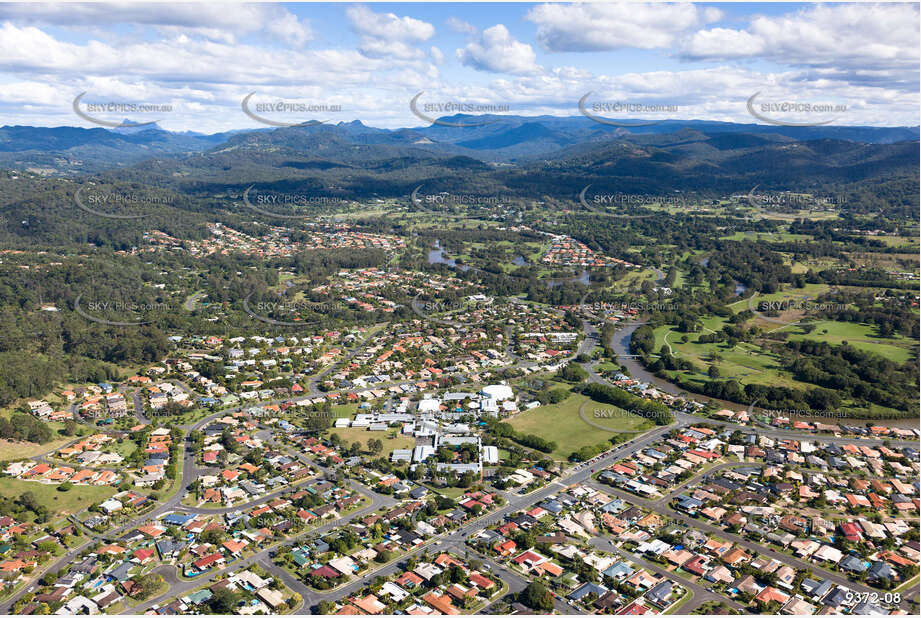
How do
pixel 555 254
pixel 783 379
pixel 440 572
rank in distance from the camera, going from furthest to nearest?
1. pixel 555 254
2. pixel 783 379
3. pixel 440 572

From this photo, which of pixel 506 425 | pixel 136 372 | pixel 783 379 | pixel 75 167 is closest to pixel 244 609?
pixel 506 425

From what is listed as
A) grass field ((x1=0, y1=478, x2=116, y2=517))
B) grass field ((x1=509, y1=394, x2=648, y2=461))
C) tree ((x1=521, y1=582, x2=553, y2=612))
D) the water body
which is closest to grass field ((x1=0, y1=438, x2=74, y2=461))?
grass field ((x1=0, y1=478, x2=116, y2=517))

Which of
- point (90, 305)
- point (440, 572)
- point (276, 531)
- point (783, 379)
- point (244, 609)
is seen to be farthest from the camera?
point (90, 305)

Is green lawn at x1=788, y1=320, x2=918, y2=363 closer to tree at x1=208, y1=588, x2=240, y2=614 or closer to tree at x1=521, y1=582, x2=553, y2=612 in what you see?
tree at x1=521, y1=582, x2=553, y2=612

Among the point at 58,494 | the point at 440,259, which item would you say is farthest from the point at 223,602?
the point at 440,259

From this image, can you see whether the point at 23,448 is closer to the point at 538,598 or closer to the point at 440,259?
the point at 538,598

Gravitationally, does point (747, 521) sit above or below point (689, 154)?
below

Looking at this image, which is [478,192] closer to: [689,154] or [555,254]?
[555,254]
